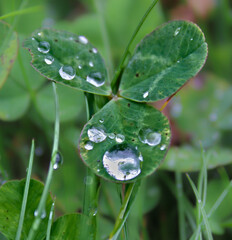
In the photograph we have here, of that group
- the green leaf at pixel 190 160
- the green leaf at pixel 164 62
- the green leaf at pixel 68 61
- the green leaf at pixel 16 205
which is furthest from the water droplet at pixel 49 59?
the green leaf at pixel 190 160

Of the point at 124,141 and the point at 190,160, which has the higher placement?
the point at 124,141

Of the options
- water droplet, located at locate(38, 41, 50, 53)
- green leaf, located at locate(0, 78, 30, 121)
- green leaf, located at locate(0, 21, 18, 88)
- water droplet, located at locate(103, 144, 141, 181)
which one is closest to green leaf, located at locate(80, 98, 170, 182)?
water droplet, located at locate(103, 144, 141, 181)

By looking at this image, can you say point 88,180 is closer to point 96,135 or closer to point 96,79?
point 96,135

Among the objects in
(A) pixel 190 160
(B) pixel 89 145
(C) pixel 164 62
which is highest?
(C) pixel 164 62

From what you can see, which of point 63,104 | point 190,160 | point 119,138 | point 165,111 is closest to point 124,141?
point 119,138

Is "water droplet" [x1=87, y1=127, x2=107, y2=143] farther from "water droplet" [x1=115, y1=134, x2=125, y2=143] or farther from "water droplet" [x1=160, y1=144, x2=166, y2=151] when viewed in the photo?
"water droplet" [x1=160, y1=144, x2=166, y2=151]

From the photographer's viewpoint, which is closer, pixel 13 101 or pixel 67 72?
pixel 67 72

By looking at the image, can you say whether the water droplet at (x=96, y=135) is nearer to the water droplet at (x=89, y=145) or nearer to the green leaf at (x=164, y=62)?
the water droplet at (x=89, y=145)
